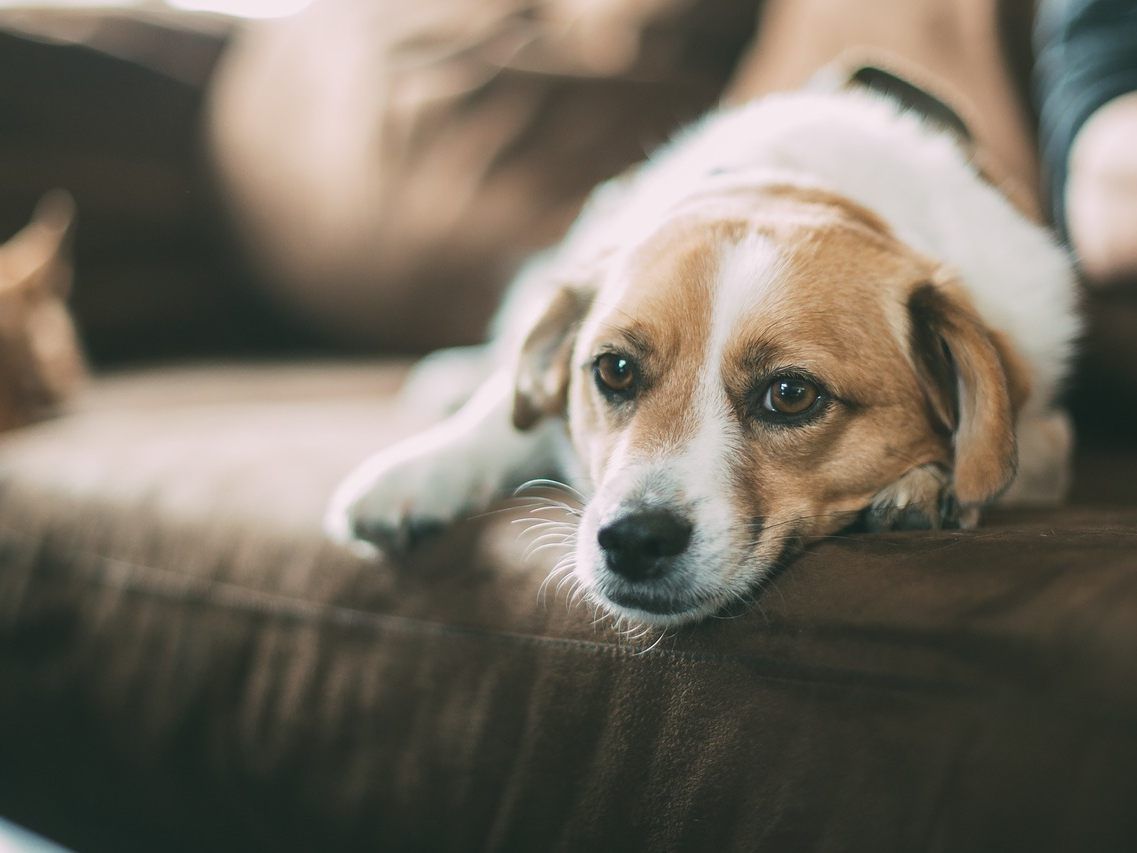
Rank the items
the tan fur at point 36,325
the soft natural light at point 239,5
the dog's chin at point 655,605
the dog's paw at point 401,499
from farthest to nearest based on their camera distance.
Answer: the soft natural light at point 239,5, the tan fur at point 36,325, the dog's paw at point 401,499, the dog's chin at point 655,605

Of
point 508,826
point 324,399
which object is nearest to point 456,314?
point 324,399

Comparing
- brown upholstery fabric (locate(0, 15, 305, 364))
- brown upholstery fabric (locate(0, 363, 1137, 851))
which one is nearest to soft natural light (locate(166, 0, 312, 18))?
brown upholstery fabric (locate(0, 15, 305, 364))

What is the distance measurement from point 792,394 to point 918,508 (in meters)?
0.19

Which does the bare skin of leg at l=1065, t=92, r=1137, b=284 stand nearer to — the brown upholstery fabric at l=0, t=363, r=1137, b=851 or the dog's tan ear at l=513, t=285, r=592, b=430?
the brown upholstery fabric at l=0, t=363, r=1137, b=851

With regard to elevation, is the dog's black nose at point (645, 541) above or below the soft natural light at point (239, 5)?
below

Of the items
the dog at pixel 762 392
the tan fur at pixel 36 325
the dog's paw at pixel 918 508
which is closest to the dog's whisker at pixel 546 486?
the dog at pixel 762 392

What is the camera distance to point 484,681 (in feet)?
3.50

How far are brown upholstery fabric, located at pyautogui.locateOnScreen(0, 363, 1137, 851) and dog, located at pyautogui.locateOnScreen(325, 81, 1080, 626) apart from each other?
0.08m

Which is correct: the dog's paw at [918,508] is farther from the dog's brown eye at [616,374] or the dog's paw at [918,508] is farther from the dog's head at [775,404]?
the dog's brown eye at [616,374]

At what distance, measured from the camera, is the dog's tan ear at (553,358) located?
141cm

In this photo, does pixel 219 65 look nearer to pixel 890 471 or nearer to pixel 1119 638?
pixel 890 471

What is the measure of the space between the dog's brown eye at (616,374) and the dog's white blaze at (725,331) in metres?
0.11

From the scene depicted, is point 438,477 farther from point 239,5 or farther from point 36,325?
point 239,5

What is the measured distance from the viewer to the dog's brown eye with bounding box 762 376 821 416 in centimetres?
114
